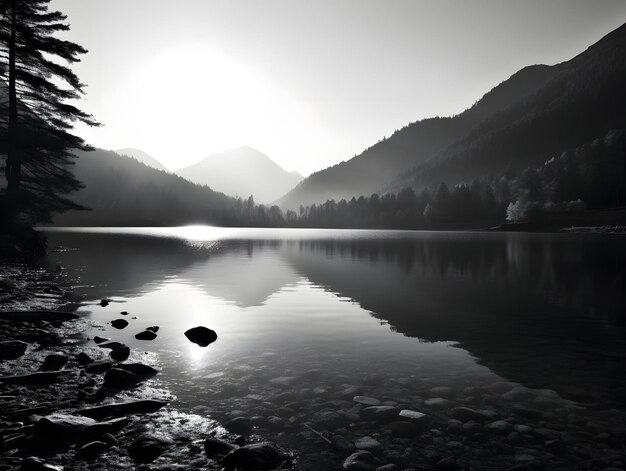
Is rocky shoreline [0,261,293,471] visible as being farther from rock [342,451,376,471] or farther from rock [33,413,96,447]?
rock [342,451,376,471]

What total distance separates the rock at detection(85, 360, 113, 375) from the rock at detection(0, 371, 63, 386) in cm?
104

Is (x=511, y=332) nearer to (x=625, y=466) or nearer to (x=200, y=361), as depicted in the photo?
(x=625, y=466)

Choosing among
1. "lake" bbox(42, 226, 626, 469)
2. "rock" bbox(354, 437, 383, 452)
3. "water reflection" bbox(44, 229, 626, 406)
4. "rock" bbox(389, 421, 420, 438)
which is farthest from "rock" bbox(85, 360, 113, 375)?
"rock" bbox(389, 421, 420, 438)

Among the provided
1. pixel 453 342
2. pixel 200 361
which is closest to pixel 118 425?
pixel 200 361

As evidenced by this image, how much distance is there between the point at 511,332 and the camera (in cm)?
2012

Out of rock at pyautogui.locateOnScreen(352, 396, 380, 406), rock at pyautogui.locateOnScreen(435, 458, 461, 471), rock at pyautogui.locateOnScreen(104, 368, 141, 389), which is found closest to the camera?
rock at pyautogui.locateOnScreen(435, 458, 461, 471)

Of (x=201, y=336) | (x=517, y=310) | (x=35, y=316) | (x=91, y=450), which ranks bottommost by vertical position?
(x=517, y=310)

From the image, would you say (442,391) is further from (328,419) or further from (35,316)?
(35,316)

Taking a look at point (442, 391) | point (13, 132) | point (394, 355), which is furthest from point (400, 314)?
point (13, 132)

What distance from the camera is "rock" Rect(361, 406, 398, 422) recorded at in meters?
10.4

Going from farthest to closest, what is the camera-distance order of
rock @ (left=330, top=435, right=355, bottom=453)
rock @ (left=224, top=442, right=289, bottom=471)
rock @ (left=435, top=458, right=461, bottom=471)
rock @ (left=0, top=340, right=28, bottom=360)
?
1. rock @ (left=0, top=340, right=28, bottom=360)
2. rock @ (left=330, top=435, right=355, bottom=453)
3. rock @ (left=435, top=458, right=461, bottom=471)
4. rock @ (left=224, top=442, right=289, bottom=471)

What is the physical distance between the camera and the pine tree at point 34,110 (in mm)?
38219

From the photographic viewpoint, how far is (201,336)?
693 inches

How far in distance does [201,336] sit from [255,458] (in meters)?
10.4
